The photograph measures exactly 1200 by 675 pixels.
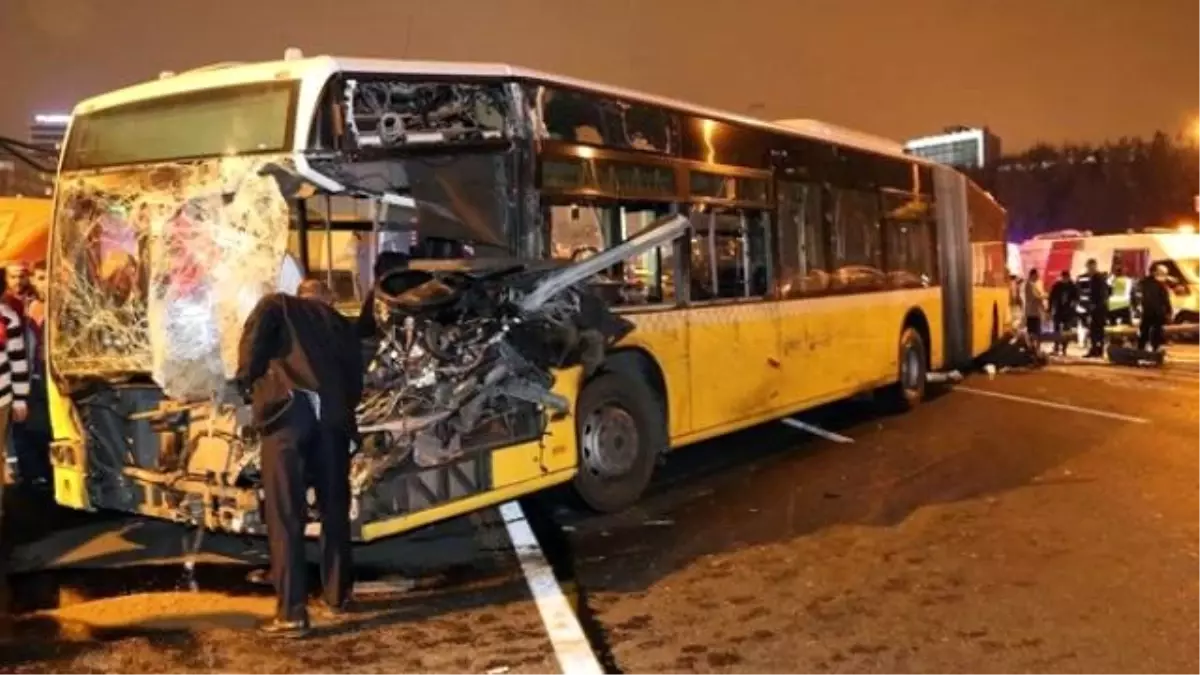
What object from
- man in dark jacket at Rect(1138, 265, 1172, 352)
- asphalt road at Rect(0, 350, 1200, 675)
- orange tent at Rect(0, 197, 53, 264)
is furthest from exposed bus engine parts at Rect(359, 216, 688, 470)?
man in dark jacket at Rect(1138, 265, 1172, 352)

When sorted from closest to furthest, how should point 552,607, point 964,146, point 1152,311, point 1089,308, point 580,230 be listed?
point 552,607 < point 580,230 < point 1152,311 < point 1089,308 < point 964,146

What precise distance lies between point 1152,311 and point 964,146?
6273 centimetres

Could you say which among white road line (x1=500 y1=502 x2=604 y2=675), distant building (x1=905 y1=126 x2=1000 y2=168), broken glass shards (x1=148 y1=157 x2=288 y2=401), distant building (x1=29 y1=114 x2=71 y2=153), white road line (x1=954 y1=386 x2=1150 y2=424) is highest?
distant building (x1=905 y1=126 x2=1000 y2=168)

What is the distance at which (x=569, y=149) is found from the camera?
8734 millimetres

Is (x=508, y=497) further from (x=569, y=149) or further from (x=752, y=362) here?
(x=752, y=362)

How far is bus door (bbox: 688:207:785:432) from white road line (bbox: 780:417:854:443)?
4.63ft

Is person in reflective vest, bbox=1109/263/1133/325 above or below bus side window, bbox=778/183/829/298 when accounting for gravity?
below

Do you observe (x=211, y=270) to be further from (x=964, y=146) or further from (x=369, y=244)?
(x=964, y=146)

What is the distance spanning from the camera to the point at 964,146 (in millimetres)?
81625

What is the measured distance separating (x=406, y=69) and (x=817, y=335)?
6022 millimetres

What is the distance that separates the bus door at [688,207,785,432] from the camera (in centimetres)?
1037

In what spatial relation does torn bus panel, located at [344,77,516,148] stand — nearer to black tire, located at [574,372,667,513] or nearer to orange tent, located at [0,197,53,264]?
black tire, located at [574,372,667,513]

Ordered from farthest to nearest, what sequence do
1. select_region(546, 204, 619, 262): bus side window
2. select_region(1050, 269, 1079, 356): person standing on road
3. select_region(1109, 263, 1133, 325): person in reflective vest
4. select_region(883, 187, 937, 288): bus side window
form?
select_region(1109, 263, 1133, 325): person in reflective vest
select_region(1050, 269, 1079, 356): person standing on road
select_region(883, 187, 937, 288): bus side window
select_region(546, 204, 619, 262): bus side window

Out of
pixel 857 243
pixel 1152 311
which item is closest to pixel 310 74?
pixel 857 243
